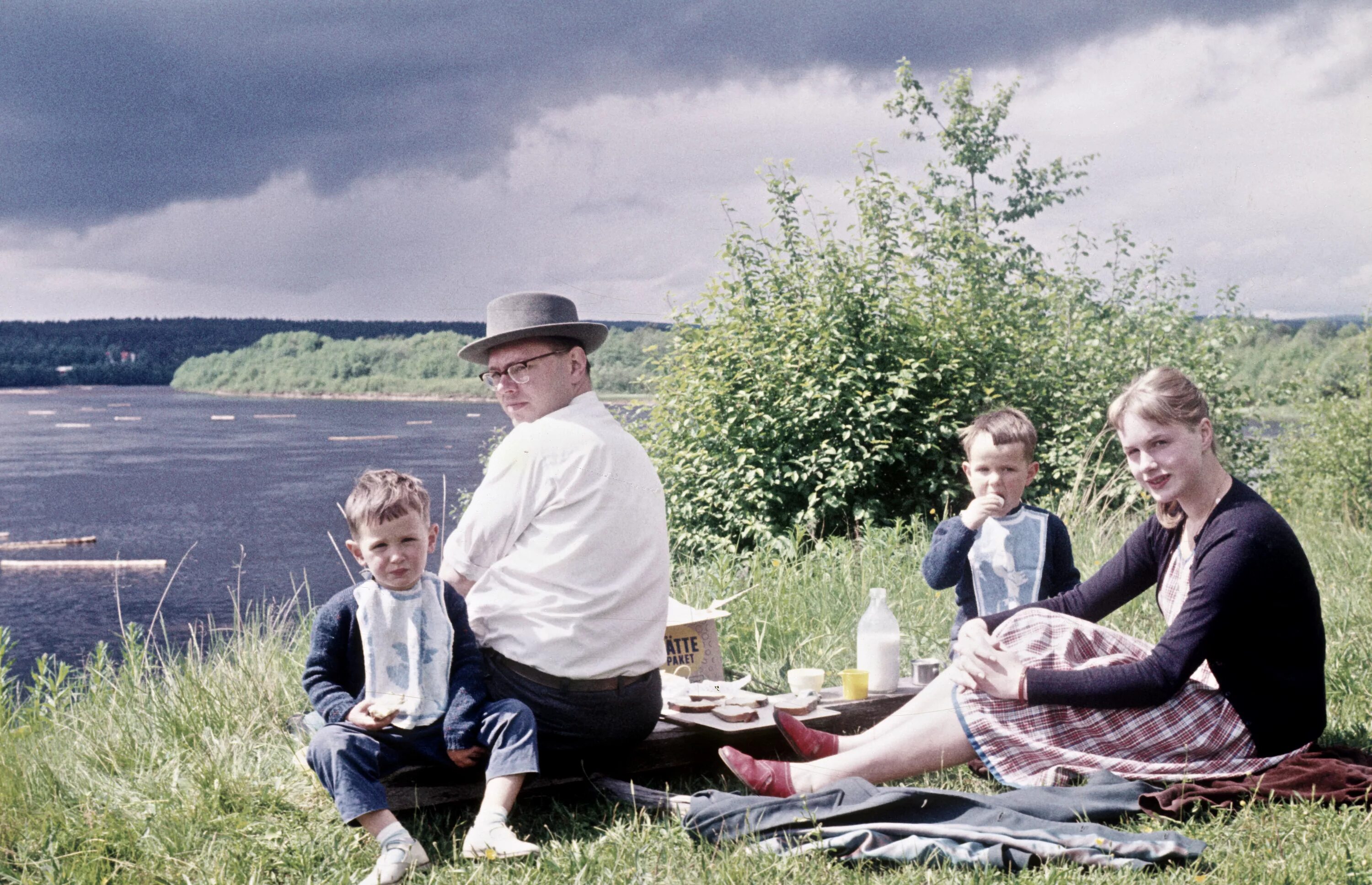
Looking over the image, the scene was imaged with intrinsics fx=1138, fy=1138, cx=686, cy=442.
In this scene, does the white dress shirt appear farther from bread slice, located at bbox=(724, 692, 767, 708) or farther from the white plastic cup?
the white plastic cup

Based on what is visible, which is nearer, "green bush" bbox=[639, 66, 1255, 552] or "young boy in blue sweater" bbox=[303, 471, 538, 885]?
"young boy in blue sweater" bbox=[303, 471, 538, 885]

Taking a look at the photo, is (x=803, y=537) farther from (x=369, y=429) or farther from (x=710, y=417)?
(x=369, y=429)

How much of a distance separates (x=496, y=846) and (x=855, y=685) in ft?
5.01

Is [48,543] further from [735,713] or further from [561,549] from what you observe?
[561,549]

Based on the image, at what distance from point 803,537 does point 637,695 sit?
20.4 feet

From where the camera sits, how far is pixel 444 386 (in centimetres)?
8631

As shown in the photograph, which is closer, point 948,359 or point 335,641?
point 335,641

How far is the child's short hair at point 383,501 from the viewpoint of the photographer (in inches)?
120

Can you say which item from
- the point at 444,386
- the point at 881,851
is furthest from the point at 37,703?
the point at 444,386

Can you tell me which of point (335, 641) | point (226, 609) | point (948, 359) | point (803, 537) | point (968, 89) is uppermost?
point (968, 89)

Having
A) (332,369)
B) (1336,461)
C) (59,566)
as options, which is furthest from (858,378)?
(332,369)

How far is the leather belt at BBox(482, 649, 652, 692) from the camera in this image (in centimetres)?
323

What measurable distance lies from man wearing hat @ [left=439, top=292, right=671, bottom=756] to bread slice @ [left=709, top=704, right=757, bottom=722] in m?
0.36

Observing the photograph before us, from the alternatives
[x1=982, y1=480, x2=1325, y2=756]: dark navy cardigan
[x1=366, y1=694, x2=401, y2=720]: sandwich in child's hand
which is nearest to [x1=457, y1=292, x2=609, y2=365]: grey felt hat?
[x1=366, y1=694, x2=401, y2=720]: sandwich in child's hand
